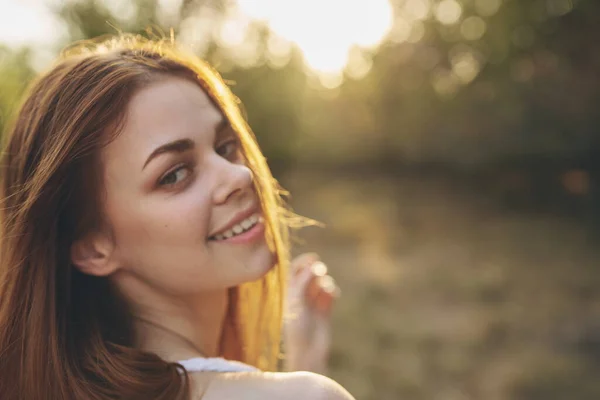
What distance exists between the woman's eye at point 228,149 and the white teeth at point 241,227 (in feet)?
0.56

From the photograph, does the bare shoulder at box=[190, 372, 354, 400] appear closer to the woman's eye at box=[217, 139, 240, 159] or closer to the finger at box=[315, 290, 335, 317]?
the woman's eye at box=[217, 139, 240, 159]

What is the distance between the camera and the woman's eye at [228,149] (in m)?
1.34

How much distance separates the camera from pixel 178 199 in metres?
1.18

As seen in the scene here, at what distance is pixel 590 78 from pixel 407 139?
3067 millimetres

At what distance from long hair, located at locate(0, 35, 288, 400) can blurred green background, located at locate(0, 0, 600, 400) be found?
2.28 m

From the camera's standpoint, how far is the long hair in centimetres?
109

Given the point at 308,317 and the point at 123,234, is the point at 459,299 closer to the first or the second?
the point at 308,317

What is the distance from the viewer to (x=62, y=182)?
45.3 inches

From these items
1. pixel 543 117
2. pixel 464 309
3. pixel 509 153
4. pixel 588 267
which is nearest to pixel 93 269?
pixel 464 309

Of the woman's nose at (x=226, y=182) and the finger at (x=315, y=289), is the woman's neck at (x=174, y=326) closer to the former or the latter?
the woman's nose at (x=226, y=182)

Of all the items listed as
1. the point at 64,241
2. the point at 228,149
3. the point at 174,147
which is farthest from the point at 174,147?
the point at 64,241

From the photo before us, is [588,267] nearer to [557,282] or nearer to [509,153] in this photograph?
[557,282]

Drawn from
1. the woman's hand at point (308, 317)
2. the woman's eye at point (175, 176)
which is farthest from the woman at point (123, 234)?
the woman's hand at point (308, 317)

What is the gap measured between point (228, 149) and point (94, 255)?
389 mm
